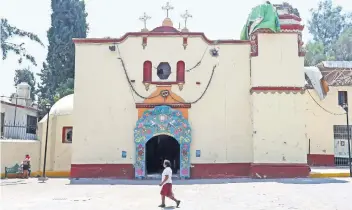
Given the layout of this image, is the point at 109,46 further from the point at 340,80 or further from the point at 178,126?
the point at 340,80

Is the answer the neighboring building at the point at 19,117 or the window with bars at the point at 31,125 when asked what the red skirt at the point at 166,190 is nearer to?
the neighboring building at the point at 19,117

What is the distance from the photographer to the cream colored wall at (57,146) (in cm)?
2155

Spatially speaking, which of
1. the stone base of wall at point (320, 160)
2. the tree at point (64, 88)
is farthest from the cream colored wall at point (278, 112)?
the tree at point (64, 88)

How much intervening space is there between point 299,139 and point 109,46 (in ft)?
32.5

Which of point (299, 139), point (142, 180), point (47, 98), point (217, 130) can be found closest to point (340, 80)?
point (299, 139)

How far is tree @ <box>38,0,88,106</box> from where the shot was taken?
37.4m

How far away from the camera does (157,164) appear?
2208 centimetres

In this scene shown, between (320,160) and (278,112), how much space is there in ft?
30.2

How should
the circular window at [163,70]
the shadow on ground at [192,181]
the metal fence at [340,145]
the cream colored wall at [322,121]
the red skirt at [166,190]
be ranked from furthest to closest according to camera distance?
1. the metal fence at [340,145]
2. the cream colored wall at [322,121]
3. the circular window at [163,70]
4. the shadow on ground at [192,181]
5. the red skirt at [166,190]

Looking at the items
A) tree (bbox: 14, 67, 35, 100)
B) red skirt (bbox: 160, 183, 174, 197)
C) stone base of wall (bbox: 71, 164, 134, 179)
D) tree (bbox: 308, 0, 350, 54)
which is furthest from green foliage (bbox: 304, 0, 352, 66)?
red skirt (bbox: 160, 183, 174, 197)

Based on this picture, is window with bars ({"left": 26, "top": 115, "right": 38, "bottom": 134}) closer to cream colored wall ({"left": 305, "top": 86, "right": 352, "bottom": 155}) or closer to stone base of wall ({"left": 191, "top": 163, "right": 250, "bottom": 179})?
stone base of wall ({"left": 191, "top": 163, "right": 250, "bottom": 179})

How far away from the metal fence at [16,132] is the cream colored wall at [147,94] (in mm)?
6290

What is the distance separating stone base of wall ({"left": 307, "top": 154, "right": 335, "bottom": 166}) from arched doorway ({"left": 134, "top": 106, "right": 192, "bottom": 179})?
10.8m

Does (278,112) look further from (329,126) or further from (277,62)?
(329,126)
